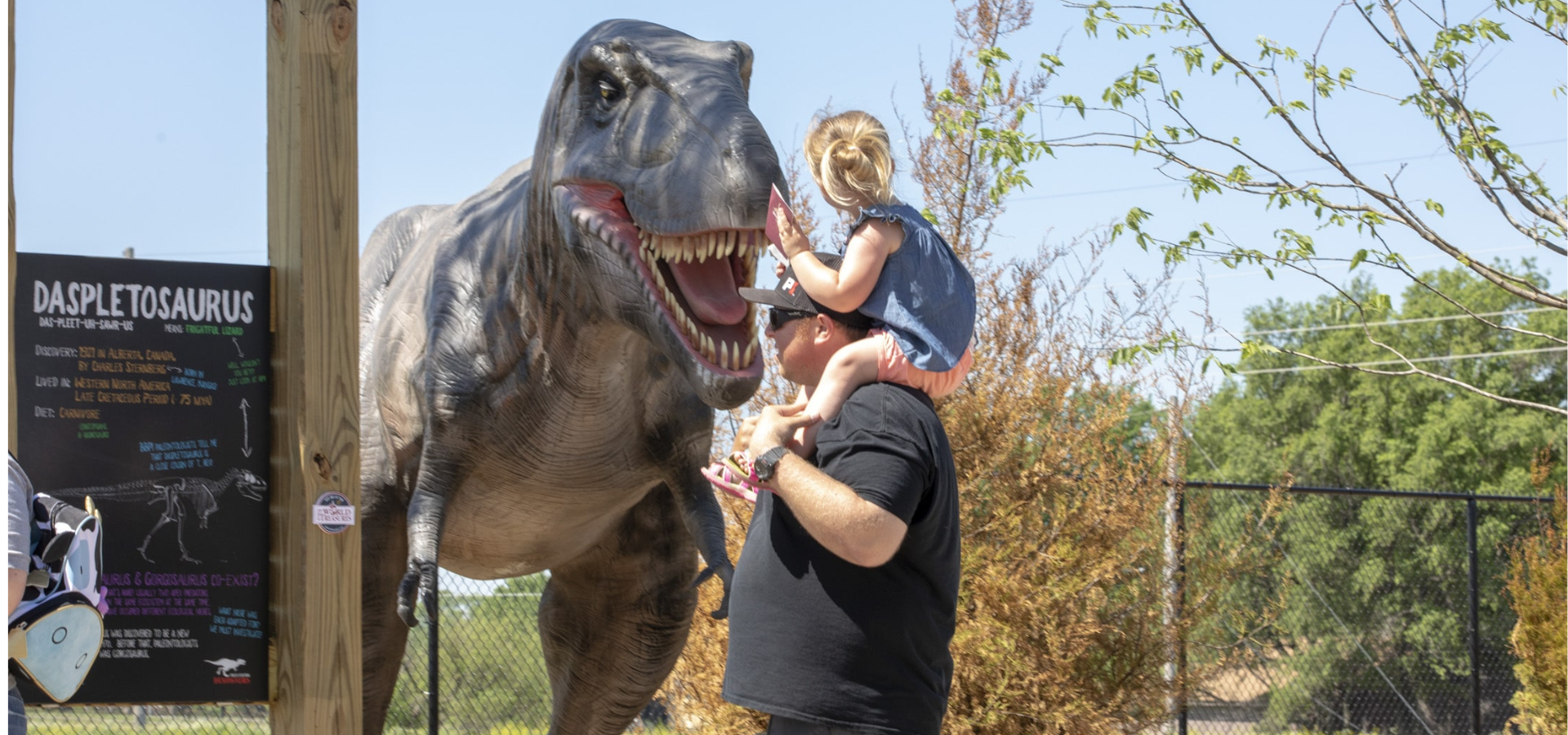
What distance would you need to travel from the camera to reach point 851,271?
268 centimetres

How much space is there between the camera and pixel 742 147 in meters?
2.84

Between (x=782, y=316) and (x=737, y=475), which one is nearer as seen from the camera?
(x=737, y=475)

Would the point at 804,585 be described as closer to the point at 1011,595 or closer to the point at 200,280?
the point at 200,280

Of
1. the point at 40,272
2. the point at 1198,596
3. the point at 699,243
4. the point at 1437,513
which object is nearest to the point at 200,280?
the point at 40,272

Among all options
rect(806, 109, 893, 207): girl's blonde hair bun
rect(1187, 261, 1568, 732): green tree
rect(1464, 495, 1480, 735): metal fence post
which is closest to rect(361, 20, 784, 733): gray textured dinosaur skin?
rect(806, 109, 893, 207): girl's blonde hair bun

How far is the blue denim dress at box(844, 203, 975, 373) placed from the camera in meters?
2.63

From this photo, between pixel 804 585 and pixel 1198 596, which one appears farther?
pixel 1198 596

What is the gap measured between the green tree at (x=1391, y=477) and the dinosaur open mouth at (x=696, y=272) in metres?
15.7

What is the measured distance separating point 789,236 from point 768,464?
607 millimetres

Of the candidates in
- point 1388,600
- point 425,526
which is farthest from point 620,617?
point 1388,600

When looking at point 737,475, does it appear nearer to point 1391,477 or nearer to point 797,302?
point 797,302

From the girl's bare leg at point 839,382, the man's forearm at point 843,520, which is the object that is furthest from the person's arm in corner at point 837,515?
the girl's bare leg at point 839,382

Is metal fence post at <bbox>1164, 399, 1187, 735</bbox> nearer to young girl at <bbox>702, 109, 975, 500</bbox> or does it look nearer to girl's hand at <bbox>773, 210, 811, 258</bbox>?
young girl at <bbox>702, 109, 975, 500</bbox>

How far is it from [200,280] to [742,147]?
4.16ft
